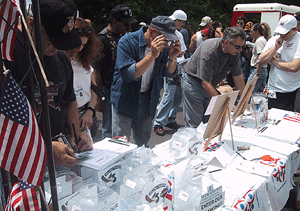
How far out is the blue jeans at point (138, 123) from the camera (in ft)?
8.57

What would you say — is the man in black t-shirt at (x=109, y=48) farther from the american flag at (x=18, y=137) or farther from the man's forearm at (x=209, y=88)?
the american flag at (x=18, y=137)

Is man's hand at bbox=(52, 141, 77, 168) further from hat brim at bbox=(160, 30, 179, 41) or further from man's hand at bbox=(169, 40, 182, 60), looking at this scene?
man's hand at bbox=(169, 40, 182, 60)

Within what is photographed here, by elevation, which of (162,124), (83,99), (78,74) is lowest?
(162,124)

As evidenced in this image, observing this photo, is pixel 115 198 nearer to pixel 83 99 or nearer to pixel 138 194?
pixel 138 194

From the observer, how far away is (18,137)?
3.00 feet

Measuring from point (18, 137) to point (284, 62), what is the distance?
11.4 ft

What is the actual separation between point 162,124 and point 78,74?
2.56 m

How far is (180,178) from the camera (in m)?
1.35

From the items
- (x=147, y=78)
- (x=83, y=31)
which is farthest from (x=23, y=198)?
(x=147, y=78)

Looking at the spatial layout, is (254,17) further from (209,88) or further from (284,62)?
(209,88)

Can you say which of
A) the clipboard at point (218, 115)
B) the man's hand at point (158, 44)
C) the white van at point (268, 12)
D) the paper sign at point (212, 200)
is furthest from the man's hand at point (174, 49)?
the white van at point (268, 12)

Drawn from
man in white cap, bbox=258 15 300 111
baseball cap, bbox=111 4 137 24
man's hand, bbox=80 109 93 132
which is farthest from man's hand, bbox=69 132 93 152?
man in white cap, bbox=258 15 300 111

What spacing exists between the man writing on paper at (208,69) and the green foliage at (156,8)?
27.3 ft

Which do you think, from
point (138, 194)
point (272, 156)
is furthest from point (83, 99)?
point (272, 156)
